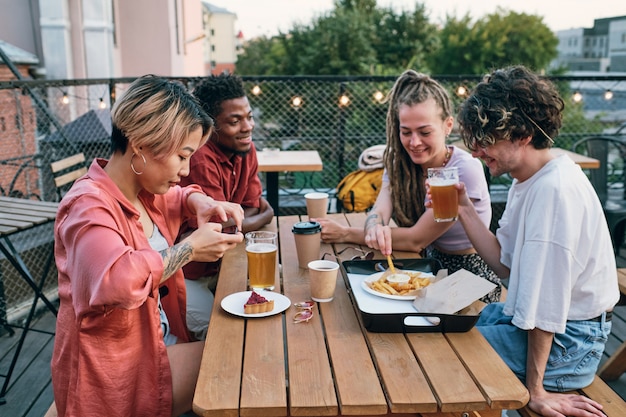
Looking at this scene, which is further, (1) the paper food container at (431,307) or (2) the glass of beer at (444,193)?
(2) the glass of beer at (444,193)

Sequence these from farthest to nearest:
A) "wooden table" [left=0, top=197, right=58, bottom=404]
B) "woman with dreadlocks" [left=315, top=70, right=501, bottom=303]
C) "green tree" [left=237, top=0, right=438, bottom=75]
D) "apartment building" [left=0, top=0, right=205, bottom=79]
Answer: "green tree" [left=237, top=0, right=438, bottom=75]
"apartment building" [left=0, top=0, right=205, bottom=79]
"wooden table" [left=0, top=197, right=58, bottom=404]
"woman with dreadlocks" [left=315, top=70, right=501, bottom=303]

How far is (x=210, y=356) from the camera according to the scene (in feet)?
5.41

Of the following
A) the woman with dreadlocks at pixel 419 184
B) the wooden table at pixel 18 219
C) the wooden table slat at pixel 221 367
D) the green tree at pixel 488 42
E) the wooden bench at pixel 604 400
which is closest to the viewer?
the wooden table slat at pixel 221 367

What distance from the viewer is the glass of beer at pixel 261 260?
206cm

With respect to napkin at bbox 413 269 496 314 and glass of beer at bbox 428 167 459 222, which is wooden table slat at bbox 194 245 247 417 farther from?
glass of beer at bbox 428 167 459 222

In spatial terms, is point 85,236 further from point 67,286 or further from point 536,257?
point 536,257

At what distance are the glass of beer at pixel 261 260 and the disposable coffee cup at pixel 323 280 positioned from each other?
0.15 m

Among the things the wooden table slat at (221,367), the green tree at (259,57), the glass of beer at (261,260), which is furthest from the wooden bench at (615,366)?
the green tree at (259,57)

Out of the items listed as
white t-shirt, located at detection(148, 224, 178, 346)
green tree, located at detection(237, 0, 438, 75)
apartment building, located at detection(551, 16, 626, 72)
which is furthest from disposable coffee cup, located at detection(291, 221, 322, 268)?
apartment building, located at detection(551, 16, 626, 72)

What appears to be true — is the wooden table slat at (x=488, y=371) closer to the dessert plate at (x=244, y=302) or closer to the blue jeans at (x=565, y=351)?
the blue jeans at (x=565, y=351)

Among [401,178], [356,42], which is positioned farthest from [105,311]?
[356,42]

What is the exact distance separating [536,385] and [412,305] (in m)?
0.45

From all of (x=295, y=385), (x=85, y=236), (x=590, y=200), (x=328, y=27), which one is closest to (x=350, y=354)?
(x=295, y=385)

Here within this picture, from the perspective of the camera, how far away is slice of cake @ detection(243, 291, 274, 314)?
1.91 meters
